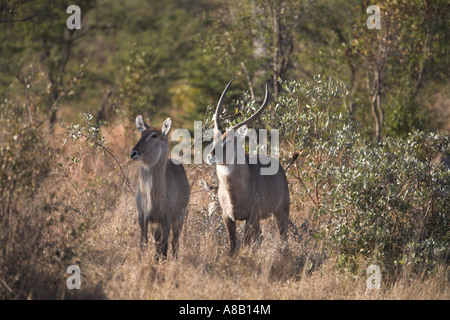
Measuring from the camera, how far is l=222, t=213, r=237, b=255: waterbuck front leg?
7133mm

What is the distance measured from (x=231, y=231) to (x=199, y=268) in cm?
98

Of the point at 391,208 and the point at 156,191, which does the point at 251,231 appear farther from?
the point at 391,208

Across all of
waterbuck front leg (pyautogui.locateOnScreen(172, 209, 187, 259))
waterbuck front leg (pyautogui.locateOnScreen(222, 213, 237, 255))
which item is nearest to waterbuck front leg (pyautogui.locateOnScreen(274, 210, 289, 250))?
waterbuck front leg (pyautogui.locateOnScreen(222, 213, 237, 255))

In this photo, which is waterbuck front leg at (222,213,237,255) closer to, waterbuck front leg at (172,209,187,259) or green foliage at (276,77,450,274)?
waterbuck front leg at (172,209,187,259)

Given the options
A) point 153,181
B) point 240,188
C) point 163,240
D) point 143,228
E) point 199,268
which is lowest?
point 199,268

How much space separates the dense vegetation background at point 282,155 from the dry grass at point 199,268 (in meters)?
0.03

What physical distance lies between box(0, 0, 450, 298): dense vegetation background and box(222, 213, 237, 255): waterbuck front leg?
0.18m

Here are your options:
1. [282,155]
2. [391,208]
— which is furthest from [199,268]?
[282,155]

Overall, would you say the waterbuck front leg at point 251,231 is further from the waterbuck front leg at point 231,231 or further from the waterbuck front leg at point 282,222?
the waterbuck front leg at point 282,222

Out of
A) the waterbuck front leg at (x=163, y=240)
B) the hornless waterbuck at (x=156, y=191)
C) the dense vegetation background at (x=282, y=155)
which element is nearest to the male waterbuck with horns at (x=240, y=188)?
the dense vegetation background at (x=282, y=155)

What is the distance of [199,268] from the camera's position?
6293 mm
